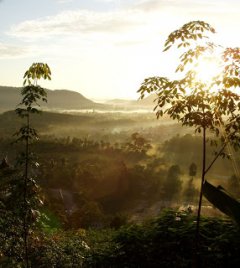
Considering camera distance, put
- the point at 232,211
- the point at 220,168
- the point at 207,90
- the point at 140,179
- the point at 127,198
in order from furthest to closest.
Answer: the point at 220,168, the point at 140,179, the point at 127,198, the point at 207,90, the point at 232,211

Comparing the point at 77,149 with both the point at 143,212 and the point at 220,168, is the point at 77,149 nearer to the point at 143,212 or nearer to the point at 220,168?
the point at 220,168

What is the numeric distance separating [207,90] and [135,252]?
217 inches

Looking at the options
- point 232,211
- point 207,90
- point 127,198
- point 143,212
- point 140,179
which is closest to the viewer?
point 232,211

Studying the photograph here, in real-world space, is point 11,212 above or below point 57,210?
above

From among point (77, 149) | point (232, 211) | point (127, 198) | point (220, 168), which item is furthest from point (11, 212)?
point (77, 149)

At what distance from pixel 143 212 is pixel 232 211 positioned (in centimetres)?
3238

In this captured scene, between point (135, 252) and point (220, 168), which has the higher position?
point (135, 252)

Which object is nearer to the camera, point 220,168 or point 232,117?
point 232,117

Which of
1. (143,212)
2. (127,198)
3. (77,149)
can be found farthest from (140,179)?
(77,149)

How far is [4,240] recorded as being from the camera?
413 inches

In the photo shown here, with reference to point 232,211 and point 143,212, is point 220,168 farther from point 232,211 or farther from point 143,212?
point 232,211

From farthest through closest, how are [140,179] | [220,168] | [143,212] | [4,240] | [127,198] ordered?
[220,168] → [140,179] → [127,198] → [143,212] → [4,240]

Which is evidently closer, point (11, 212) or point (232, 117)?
point (232, 117)

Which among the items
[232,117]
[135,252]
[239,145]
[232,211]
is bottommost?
[135,252]
